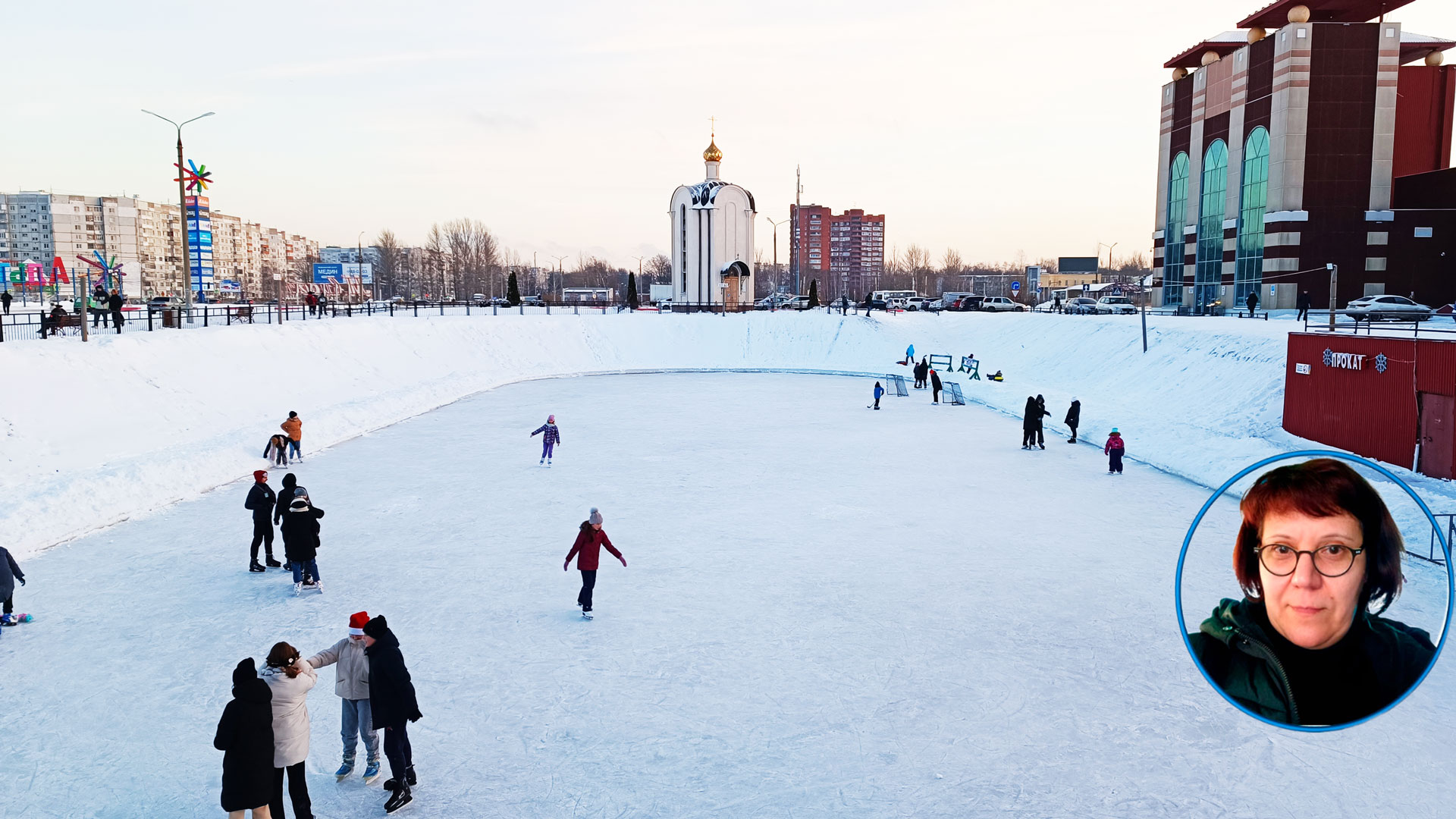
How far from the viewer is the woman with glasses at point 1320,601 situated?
2250mm

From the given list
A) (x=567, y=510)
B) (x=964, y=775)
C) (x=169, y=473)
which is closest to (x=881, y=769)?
(x=964, y=775)

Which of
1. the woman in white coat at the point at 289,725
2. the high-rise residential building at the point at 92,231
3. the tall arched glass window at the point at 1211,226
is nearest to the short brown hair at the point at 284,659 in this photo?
the woman in white coat at the point at 289,725

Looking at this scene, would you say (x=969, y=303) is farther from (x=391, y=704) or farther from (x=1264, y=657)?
(x=1264, y=657)

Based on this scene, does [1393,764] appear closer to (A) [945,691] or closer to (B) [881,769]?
(A) [945,691]

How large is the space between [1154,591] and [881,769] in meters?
5.98

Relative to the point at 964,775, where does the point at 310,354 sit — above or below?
above

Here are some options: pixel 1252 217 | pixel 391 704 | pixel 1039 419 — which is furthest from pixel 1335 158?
pixel 391 704

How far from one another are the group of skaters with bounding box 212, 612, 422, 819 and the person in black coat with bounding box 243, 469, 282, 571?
5911 mm

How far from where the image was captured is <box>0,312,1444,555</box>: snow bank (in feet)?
60.8

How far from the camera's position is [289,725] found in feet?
20.5

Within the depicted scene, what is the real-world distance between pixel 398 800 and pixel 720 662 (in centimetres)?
359

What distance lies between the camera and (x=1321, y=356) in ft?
70.0

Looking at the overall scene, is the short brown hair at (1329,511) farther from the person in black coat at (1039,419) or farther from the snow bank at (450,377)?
the person in black coat at (1039,419)

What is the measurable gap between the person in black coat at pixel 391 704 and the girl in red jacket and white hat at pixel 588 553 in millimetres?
3551
